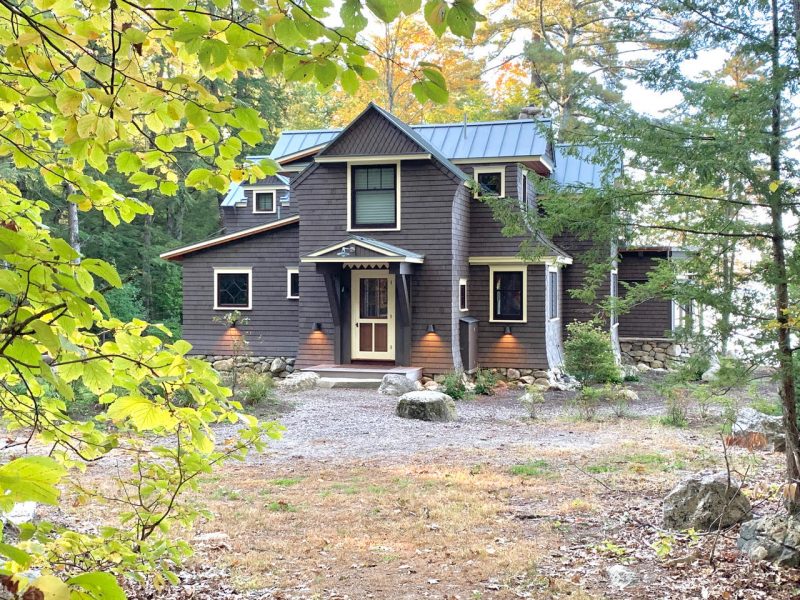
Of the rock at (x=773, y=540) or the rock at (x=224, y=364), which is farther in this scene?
the rock at (x=224, y=364)

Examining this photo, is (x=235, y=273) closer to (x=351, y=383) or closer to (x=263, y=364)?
(x=263, y=364)

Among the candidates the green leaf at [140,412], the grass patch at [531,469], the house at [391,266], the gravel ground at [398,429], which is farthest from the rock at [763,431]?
the green leaf at [140,412]

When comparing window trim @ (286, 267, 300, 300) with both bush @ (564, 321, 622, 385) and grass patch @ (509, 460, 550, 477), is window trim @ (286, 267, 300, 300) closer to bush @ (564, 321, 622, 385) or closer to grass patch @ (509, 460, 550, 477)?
bush @ (564, 321, 622, 385)

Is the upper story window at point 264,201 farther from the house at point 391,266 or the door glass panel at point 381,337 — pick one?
the door glass panel at point 381,337

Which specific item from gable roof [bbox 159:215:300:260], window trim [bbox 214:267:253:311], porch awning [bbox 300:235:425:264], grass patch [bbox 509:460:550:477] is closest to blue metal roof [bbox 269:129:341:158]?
gable roof [bbox 159:215:300:260]

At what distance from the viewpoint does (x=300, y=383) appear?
1527 cm

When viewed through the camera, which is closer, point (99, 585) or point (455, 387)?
point (99, 585)

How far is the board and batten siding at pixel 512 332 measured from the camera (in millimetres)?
16953

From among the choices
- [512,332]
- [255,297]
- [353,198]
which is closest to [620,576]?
[512,332]

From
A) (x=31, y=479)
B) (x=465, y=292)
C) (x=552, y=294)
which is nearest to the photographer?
(x=31, y=479)

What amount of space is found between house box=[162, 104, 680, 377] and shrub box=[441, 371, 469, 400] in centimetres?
86

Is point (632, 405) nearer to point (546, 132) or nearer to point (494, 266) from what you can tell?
point (494, 266)

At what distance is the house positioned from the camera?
1602cm

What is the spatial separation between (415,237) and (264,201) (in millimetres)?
7516
